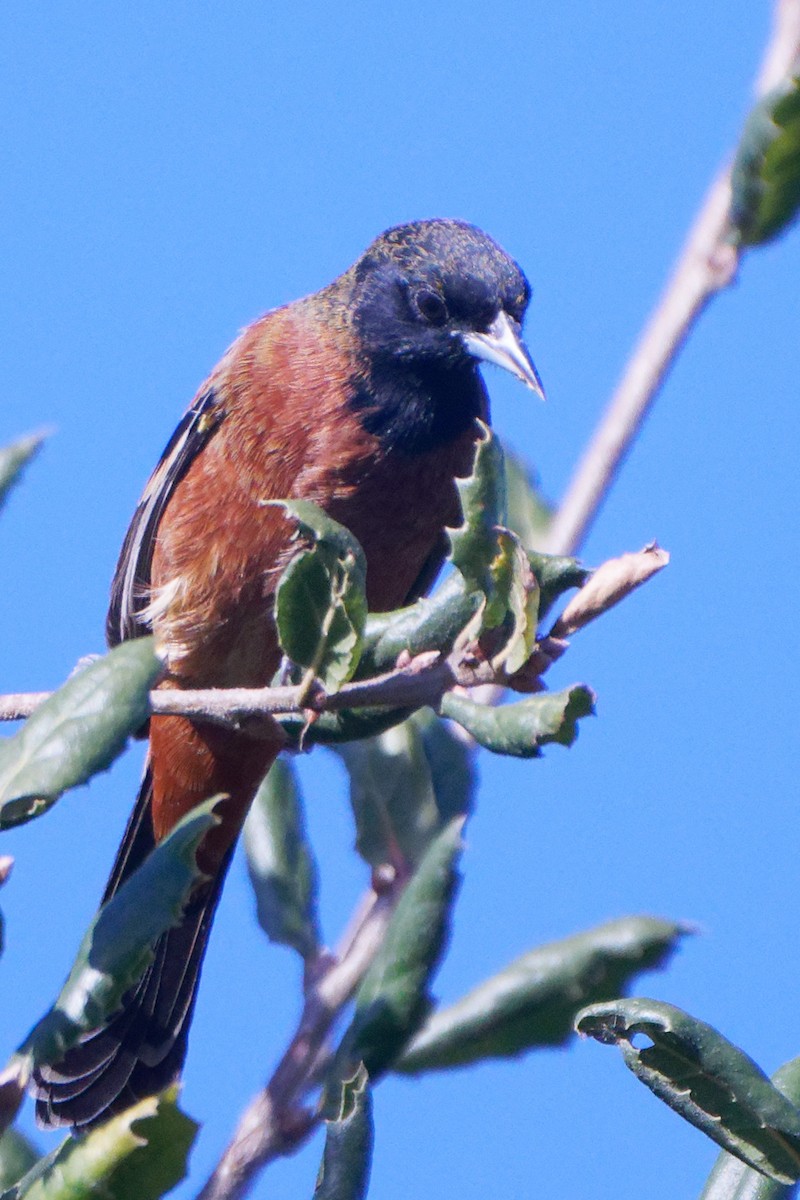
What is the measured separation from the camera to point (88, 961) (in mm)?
2025

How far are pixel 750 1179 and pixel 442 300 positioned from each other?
254 centimetres

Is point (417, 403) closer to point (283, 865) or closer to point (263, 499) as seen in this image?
point (263, 499)

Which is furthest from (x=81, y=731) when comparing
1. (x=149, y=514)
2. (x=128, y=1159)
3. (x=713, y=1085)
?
(x=149, y=514)

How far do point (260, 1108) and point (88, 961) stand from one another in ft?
2.03

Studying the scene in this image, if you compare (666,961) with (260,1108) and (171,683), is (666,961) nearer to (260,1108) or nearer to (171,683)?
(260,1108)

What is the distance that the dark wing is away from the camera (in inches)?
166

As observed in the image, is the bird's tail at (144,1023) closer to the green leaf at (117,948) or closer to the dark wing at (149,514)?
the dark wing at (149,514)

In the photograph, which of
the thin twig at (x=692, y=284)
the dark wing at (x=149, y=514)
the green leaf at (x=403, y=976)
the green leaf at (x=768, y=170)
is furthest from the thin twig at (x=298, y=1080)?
the dark wing at (x=149, y=514)

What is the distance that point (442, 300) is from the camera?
13.6 feet

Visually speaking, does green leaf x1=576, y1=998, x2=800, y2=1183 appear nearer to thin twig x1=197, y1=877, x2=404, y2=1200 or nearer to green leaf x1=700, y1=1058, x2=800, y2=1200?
green leaf x1=700, y1=1058, x2=800, y2=1200

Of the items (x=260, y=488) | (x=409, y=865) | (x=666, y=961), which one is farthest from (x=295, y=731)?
(x=260, y=488)

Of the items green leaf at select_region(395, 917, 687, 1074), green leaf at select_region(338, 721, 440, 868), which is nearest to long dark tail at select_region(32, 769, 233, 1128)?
green leaf at select_region(338, 721, 440, 868)

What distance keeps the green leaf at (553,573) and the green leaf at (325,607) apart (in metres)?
0.26

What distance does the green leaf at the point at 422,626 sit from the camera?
235 cm
